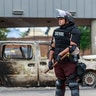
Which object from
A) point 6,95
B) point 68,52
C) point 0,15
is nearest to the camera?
point 68,52

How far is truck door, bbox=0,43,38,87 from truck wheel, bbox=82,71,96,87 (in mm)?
1542

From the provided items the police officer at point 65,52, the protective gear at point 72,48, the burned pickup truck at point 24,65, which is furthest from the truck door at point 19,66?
the protective gear at point 72,48

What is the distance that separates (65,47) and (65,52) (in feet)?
0.50

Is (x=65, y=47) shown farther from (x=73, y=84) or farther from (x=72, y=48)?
(x=73, y=84)

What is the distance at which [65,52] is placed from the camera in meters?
7.79

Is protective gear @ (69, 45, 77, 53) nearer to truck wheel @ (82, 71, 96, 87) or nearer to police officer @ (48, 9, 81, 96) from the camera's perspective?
police officer @ (48, 9, 81, 96)

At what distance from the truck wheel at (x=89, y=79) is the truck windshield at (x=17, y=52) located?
6.04 feet

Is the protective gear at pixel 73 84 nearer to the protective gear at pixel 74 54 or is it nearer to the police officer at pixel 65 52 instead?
the police officer at pixel 65 52

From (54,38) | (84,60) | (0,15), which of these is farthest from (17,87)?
Result: (0,15)

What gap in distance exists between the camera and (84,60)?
1395 centimetres

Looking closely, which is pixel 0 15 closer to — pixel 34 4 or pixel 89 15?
pixel 34 4

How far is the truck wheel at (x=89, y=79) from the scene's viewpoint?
13719mm

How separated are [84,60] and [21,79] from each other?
209cm

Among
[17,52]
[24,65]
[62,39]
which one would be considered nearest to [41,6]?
[17,52]
